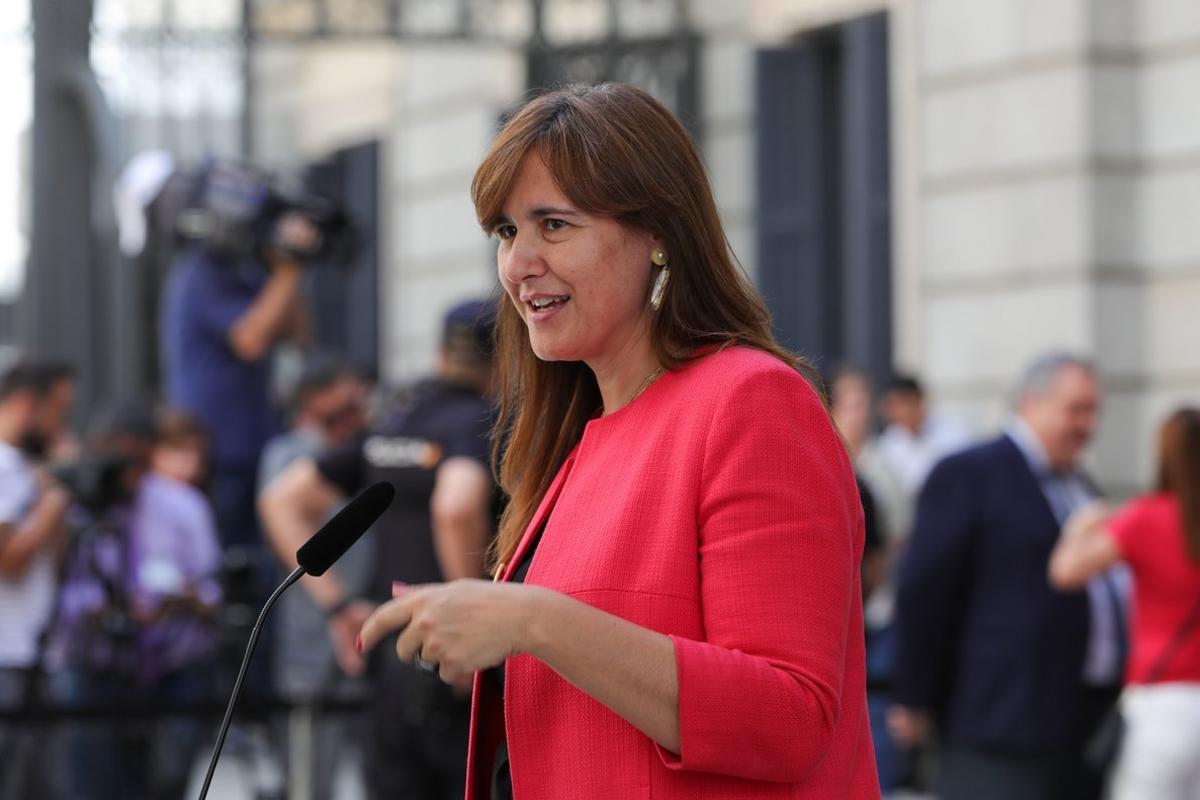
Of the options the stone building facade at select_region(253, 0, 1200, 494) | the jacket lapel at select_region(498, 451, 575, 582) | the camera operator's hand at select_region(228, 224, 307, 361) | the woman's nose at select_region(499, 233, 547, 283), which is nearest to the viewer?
the woman's nose at select_region(499, 233, 547, 283)

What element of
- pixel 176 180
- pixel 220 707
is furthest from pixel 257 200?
pixel 220 707

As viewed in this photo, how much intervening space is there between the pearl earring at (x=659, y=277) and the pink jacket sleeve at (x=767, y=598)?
0.23m

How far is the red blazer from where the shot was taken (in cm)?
228

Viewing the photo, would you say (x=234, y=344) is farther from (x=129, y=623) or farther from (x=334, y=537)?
(x=334, y=537)

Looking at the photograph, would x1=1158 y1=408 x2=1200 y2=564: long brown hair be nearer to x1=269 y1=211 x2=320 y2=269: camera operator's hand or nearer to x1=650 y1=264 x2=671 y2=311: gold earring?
x1=269 y1=211 x2=320 y2=269: camera operator's hand

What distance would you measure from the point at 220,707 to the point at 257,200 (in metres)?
2.16

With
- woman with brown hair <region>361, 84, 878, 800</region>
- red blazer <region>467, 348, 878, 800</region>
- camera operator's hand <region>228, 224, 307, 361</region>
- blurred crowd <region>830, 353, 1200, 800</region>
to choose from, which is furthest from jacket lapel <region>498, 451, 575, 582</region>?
camera operator's hand <region>228, 224, 307, 361</region>

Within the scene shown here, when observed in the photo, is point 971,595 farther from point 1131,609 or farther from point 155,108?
point 155,108

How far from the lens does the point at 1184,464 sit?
20.2ft

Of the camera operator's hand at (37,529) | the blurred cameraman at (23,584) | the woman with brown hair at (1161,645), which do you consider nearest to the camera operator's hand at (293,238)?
the blurred cameraman at (23,584)

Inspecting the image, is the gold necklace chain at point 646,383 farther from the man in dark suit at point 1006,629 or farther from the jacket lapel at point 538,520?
the man in dark suit at point 1006,629

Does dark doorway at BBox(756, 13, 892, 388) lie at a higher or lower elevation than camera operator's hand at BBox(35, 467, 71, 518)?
higher

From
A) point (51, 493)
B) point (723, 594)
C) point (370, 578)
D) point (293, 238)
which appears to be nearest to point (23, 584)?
point (51, 493)

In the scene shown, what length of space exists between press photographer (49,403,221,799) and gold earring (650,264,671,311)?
4.84 metres
